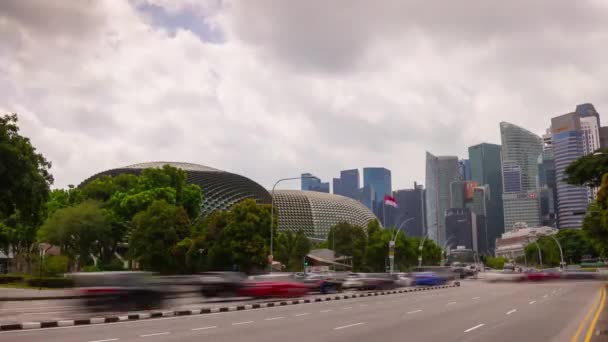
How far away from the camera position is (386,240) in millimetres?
100250

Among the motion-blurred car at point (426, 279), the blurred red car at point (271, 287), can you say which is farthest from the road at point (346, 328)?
the motion-blurred car at point (426, 279)

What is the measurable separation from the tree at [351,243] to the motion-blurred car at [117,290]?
79.6 metres

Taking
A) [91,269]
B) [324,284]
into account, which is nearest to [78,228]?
[91,269]

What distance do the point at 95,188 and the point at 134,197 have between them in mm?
Result: 10493

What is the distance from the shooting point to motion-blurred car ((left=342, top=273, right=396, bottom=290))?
5256cm

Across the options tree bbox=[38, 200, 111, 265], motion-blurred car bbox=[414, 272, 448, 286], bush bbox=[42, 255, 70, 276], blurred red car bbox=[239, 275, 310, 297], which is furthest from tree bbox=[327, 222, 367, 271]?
blurred red car bbox=[239, 275, 310, 297]

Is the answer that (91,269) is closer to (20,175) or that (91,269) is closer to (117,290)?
(20,175)

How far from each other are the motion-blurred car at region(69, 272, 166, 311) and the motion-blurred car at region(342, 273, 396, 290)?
27046 millimetres

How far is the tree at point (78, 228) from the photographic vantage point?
241ft

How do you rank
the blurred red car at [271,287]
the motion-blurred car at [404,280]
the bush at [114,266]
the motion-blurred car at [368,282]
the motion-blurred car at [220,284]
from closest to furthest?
the motion-blurred car at [220,284]
the blurred red car at [271,287]
the motion-blurred car at [368,282]
the motion-blurred car at [404,280]
the bush at [114,266]

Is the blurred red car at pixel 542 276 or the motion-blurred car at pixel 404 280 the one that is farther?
the blurred red car at pixel 542 276

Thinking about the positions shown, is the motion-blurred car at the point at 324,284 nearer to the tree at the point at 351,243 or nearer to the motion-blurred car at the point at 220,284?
the motion-blurred car at the point at 220,284

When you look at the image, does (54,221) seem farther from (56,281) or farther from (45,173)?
(45,173)

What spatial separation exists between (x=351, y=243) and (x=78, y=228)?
56.1 m
